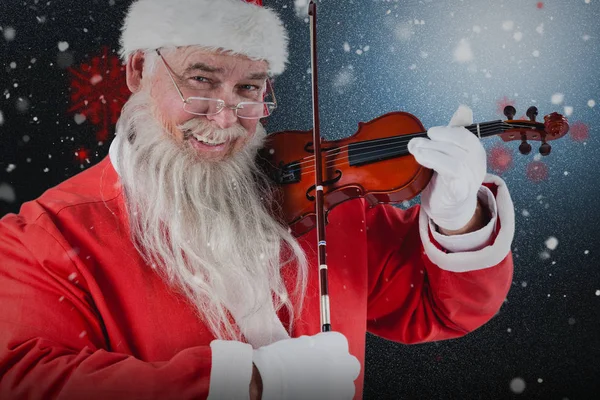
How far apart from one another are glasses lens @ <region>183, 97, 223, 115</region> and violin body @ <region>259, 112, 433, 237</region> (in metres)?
0.21

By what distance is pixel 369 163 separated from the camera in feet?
5.40

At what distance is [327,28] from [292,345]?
Result: 160cm

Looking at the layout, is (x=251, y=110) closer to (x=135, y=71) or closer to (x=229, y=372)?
(x=135, y=71)

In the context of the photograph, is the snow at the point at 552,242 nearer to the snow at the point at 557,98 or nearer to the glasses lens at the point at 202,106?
the snow at the point at 557,98

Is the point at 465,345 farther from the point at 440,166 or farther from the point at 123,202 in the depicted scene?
the point at 123,202

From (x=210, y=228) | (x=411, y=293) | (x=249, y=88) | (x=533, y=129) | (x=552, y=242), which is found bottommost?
(x=552, y=242)

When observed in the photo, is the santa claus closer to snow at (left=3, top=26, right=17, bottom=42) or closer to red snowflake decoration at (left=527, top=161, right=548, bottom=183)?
snow at (left=3, top=26, right=17, bottom=42)

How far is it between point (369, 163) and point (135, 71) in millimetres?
717

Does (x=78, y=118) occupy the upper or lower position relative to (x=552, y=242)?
upper

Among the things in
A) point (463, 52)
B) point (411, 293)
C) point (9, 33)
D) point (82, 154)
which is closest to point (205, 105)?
point (411, 293)

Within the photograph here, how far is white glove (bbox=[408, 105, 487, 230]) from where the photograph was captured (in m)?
1.55

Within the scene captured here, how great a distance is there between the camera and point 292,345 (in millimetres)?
1447

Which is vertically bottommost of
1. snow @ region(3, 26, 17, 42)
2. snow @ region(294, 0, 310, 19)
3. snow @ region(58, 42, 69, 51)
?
snow @ region(58, 42, 69, 51)

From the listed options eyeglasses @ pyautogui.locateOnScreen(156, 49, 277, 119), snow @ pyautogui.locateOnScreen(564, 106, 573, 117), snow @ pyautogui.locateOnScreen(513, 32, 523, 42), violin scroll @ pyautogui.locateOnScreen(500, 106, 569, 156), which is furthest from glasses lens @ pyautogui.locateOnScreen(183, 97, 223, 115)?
snow @ pyautogui.locateOnScreen(564, 106, 573, 117)
